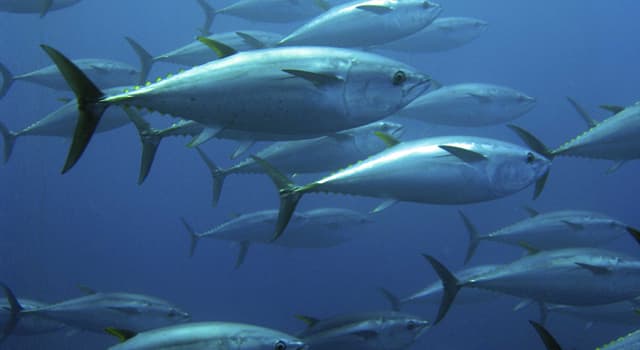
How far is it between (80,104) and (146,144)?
507mm

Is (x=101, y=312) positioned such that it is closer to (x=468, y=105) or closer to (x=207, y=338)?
(x=207, y=338)

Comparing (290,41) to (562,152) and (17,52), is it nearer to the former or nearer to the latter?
(562,152)

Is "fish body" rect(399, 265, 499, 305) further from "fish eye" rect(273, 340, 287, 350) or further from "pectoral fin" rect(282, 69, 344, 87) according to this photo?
"pectoral fin" rect(282, 69, 344, 87)

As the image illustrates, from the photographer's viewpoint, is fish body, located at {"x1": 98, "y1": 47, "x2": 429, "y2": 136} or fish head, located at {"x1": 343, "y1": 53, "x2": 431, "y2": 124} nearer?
fish body, located at {"x1": 98, "y1": 47, "x2": 429, "y2": 136}

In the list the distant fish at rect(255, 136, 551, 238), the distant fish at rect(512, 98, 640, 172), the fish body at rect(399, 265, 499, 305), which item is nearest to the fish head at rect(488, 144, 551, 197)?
the distant fish at rect(255, 136, 551, 238)

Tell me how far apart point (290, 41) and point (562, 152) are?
72.6 inches

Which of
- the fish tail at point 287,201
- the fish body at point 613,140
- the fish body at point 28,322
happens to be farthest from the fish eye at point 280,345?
the fish body at point 28,322

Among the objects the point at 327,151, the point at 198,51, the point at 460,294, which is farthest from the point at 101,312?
the point at 460,294

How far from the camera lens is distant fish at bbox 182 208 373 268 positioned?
4.81 metres

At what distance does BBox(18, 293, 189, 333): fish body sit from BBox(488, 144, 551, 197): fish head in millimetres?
2848

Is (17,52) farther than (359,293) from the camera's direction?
Yes

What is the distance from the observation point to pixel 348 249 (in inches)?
695

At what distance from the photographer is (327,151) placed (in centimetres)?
329

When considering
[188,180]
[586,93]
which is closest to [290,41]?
[188,180]
